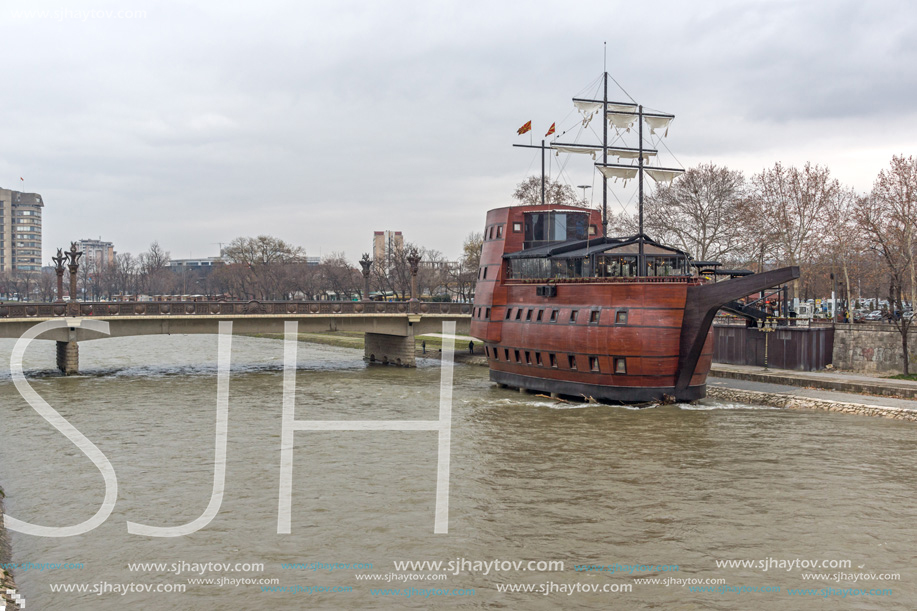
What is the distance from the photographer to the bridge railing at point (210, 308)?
167 ft

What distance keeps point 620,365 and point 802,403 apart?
795 centimetres

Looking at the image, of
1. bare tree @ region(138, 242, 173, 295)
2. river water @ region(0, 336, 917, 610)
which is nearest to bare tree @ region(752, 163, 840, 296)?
river water @ region(0, 336, 917, 610)

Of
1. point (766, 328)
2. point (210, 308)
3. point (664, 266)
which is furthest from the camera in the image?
point (210, 308)

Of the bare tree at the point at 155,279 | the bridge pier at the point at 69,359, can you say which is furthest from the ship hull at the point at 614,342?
the bare tree at the point at 155,279

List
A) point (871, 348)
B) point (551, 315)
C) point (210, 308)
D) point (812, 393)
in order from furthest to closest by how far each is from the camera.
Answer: point (210, 308) → point (871, 348) → point (551, 315) → point (812, 393)

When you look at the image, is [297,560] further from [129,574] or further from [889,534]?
[889,534]

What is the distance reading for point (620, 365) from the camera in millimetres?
35156

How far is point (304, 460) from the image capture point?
2566cm

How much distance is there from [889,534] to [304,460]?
54.2 feet

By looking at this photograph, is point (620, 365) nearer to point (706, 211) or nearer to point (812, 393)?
point (812, 393)

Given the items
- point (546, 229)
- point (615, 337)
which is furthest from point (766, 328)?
point (615, 337)

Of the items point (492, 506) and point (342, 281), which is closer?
point (492, 506)

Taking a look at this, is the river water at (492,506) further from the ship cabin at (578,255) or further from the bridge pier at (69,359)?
the bridge pier at (69,359)

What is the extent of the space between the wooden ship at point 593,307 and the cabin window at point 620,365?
0.14ft
